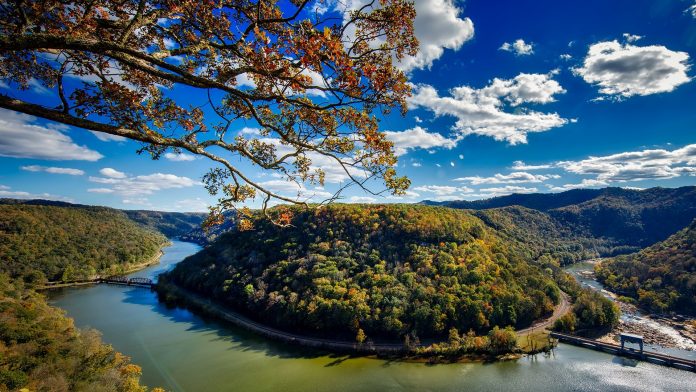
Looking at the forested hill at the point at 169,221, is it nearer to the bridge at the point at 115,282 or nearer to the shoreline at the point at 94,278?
the shoreline at the point at 94,278

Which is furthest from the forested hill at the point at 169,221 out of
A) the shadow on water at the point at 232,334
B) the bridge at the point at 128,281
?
the shadow on water at the point at 232,334

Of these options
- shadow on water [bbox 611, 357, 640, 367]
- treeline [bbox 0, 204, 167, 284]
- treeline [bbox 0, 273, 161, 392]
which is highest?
treeline [bbox 0, 204, 167, 284]

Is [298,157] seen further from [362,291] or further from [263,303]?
[263,303]

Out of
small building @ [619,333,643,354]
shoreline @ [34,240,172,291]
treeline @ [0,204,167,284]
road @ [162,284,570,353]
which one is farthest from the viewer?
treeline @ [0,204,167,284]

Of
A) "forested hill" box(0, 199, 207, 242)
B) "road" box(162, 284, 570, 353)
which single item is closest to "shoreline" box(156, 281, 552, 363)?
"road" box(162, 284, 570, 353)

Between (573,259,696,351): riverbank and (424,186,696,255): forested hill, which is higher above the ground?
(424,186,696,255): forested hill

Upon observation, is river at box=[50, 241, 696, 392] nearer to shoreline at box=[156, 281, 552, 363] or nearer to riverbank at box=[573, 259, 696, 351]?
shoreline at box=[156, 281, 552, 363]

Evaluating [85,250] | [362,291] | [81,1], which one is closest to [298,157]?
[81,1]
